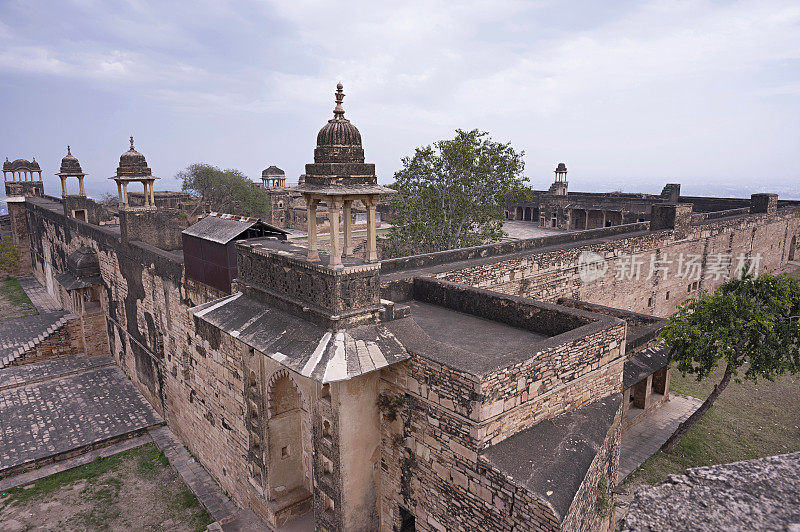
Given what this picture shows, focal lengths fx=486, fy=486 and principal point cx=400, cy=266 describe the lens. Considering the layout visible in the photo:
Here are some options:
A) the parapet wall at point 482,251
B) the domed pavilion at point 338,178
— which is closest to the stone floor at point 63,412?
the parapet wall at point 482,251

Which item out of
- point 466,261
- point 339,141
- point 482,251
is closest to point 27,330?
point 466,261

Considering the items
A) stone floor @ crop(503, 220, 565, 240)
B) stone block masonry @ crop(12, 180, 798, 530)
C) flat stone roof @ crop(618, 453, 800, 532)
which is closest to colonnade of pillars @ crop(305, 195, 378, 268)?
stone block masonry @ crop(12, 180, 798, 530)

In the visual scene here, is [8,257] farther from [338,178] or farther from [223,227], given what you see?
[338,178]

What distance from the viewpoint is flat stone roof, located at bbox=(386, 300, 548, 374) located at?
291 inches

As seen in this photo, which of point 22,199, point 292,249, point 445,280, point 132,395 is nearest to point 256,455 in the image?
point 292,249

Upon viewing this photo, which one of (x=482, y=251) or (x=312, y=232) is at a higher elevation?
(x=312, y=232)

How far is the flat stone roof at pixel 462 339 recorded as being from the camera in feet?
24.2

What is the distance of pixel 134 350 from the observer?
1959 centimetres

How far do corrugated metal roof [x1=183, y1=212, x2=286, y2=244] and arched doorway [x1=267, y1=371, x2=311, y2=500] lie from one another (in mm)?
3929

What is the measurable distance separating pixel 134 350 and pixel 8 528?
327 inches

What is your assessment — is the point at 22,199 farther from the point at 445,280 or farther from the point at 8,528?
the point at 445,280

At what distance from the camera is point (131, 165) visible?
19828 millimetres

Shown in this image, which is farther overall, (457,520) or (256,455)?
(256,455)

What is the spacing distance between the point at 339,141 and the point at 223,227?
5.86m
